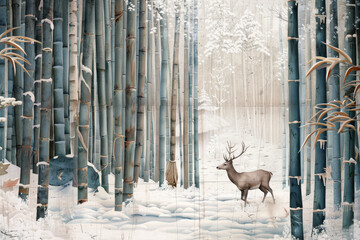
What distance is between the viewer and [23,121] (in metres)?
2.70

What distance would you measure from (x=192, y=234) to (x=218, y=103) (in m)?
1.01

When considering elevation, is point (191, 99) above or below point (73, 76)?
below

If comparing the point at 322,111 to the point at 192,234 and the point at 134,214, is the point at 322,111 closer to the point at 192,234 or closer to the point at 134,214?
the point at 192,234

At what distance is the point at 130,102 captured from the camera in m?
2.73

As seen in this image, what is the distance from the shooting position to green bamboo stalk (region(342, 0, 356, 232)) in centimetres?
271

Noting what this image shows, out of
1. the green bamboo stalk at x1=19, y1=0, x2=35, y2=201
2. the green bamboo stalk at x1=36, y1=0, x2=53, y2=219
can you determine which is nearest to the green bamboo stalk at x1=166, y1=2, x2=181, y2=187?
the green bamboo stalk at x1=36, y1=0, x2=53, y2=219

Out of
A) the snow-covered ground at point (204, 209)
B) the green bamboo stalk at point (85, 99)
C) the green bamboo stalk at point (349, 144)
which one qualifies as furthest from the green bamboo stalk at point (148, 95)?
the green bamboo stalk at point (349, 144)

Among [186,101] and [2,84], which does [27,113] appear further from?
[186,101]

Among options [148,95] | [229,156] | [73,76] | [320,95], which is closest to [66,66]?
[73,76]

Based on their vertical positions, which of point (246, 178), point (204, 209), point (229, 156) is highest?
point (229, 156)

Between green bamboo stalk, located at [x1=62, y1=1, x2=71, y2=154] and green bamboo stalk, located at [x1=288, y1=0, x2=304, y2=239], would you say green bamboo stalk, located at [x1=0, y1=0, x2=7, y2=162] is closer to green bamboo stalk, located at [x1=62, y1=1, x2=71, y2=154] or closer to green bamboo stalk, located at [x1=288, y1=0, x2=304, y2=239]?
green bamboo stalk, located at [x1=62, y1=1, x2=71, y2=154]

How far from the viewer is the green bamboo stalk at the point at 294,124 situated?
8.89 feet

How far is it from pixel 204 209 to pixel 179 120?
702 mm

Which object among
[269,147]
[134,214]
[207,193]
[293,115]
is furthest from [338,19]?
[134,214]
